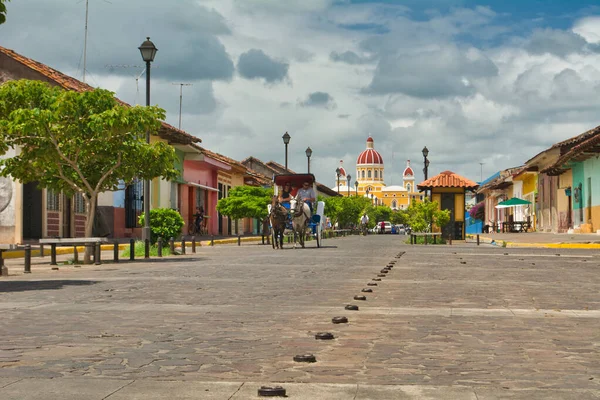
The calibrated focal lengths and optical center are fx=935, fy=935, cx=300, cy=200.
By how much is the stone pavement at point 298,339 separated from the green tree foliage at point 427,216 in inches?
931

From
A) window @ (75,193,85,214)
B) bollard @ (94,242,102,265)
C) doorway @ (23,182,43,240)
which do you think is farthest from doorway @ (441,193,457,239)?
bollard @ (94,242,102,265)

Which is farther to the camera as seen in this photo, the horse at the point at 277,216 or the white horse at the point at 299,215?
the white horse at the point at 299,215

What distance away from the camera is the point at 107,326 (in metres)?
7.99

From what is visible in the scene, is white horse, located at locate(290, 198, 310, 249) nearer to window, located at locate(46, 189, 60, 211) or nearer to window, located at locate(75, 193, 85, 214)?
window, located at locate(46, 189, 60, 211)

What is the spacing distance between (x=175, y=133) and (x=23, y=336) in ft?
117

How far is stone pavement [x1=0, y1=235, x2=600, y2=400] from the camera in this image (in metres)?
5.22

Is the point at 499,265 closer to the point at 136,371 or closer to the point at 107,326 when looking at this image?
the point at 107,326

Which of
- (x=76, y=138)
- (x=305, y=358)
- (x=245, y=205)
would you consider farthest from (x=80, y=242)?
(x=245, y=205)

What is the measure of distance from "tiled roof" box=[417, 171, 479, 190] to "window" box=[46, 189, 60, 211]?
50.3 feet

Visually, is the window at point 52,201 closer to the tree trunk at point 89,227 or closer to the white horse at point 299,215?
the white horse at point 299,215

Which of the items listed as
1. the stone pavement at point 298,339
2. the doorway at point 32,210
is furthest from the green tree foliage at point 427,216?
the stone pavement at point 298,339

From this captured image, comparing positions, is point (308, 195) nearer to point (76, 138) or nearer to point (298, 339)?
point (76, 138)

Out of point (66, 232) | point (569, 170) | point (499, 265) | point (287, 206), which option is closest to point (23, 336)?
point (499, 265)

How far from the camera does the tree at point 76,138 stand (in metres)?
18.8
